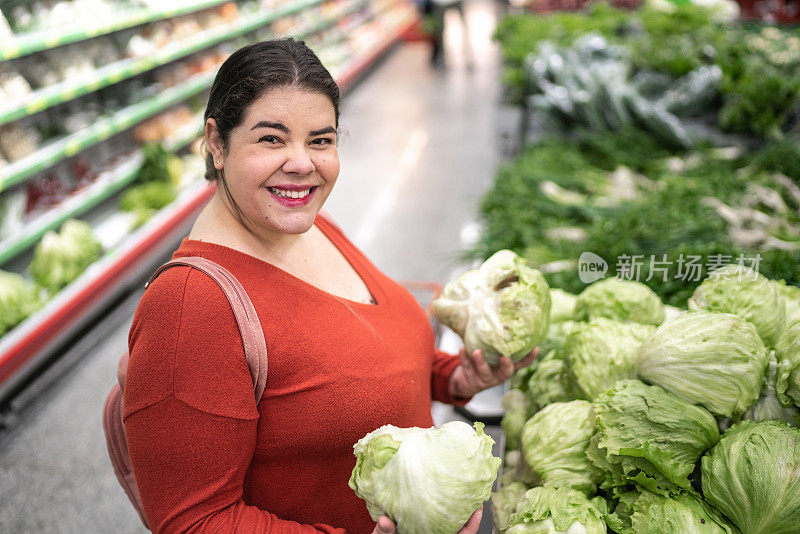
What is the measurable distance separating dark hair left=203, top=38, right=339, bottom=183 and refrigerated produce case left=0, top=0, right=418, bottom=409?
248cm

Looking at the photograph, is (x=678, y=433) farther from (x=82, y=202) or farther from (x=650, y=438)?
(x=82, y=202)

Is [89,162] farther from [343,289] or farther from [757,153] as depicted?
[757,153]

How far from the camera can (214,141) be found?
123 cm

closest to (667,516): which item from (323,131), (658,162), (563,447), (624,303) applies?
(563,447)

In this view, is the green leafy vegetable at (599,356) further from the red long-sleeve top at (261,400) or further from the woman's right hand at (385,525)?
the woman's right hand at (385,525)

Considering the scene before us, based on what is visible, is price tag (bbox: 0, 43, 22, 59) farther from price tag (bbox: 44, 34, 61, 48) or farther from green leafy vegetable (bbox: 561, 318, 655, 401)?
green leafy vegetable (bbox: 561, 318, 655, 401)

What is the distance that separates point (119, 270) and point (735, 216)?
3.73 metres

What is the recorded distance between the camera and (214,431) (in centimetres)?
106

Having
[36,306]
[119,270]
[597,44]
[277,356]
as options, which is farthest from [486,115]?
[277,356]

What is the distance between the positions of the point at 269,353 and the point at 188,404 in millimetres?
172

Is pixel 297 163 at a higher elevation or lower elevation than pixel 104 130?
higher

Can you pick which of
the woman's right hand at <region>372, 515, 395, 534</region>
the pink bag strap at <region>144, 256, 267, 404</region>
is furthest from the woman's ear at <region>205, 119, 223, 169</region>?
the woman's right hand at <region>372, 515, 395, 534</region>

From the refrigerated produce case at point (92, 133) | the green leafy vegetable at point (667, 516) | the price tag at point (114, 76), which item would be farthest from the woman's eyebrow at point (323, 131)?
the price tag at point (114, 76)

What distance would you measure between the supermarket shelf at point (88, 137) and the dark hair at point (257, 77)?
3.09m
